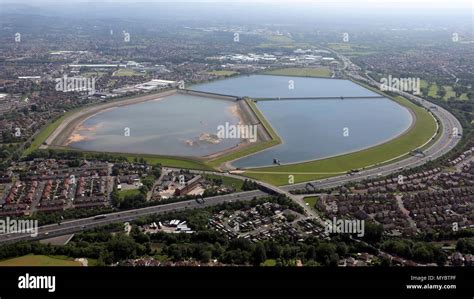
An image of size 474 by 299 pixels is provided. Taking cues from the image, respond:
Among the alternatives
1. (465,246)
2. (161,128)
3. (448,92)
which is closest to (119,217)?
(465,246)

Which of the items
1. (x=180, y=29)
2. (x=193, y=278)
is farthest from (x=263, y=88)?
(x=180, y=29)

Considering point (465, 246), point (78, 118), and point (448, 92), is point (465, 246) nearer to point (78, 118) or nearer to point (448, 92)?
point (78, 118)

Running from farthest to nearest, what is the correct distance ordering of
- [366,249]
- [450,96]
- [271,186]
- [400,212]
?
[450,96]
[271,186]
[400,212]
[366,249]

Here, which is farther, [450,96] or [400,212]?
[450,96]

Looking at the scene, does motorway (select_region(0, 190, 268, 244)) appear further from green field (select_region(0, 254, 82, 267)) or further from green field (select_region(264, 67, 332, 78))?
green field (select_region(264, 67, 332, 78))

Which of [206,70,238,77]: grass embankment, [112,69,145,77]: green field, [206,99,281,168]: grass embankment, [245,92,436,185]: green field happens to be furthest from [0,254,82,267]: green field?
[206,70,238,77]: grass embankment

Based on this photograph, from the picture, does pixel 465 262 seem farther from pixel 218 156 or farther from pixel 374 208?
pixel 218 156

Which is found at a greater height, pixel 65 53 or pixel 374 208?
pixel 65 53
